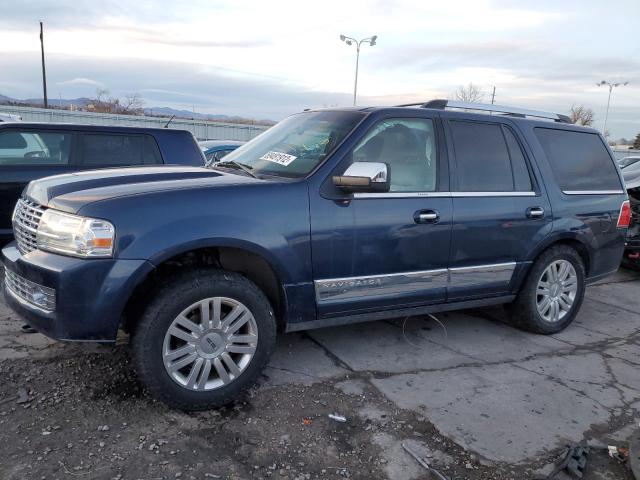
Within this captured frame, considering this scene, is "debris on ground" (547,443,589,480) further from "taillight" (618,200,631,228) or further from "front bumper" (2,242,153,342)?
"taillight" (618,200,631,228)

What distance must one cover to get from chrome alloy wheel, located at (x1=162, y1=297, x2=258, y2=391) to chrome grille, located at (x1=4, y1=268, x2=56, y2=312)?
0.65 metres

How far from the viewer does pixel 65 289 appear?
9.58 feet

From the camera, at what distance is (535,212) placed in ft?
15.1

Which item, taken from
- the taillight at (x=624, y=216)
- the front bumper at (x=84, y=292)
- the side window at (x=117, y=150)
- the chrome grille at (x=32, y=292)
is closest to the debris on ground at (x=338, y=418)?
the front bumper at (x=84, y=292)

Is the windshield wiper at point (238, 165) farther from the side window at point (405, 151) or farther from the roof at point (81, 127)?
the roof at point (81, 127)

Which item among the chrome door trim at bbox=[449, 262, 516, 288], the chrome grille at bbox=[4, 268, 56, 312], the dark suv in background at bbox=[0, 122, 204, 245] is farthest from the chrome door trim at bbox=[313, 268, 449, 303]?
the dark suv in background at bbox=[0, 122, 204, 245]

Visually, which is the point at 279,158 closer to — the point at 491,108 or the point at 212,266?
the point at 212,266

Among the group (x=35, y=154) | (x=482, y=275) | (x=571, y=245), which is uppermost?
(x=35, y=154)

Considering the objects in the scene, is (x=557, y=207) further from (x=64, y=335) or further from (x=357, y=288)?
(x=64, y=335)

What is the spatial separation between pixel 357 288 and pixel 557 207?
2.16 meters

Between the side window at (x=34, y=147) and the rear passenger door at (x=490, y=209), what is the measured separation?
Result: 4.17m

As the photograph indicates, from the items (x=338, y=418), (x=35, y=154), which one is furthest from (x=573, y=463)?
(x=35, y=154)

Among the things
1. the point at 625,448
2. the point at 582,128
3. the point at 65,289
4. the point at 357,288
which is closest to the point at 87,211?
the point at 65,289

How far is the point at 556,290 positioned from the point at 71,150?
5.16 m
